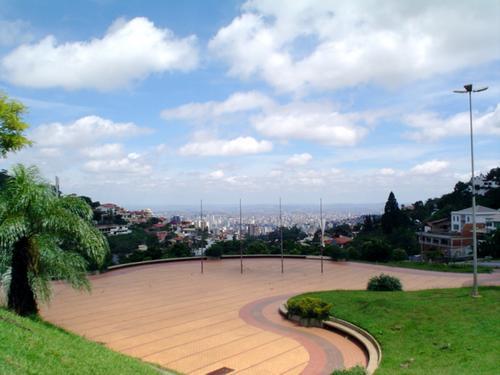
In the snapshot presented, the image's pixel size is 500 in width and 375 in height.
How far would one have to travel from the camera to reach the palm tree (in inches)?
378

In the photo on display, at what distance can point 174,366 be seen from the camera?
9273 millimetres

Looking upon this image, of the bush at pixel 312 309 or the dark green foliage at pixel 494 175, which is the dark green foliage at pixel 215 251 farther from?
the dark green foliage at pixel 494 175

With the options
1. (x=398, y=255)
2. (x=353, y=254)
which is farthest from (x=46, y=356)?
(x=398, y=255)

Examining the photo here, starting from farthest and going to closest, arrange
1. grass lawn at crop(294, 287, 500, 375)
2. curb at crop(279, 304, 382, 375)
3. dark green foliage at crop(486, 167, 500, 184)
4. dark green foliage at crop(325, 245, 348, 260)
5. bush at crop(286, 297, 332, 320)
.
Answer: dark green foliage at crop(486, 167, 500, 184) → dark green foliage at crop(325, 245, 348, 260) → bush at crop(286, 297, 332, 320) → curb at crop(279, 304, 382, 375) → grass lawn at crop(294, 287, 500, 375)

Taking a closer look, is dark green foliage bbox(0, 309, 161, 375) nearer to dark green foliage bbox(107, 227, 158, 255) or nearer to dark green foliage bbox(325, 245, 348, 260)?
dark green foliage bbox(325, 245, 348, 260)

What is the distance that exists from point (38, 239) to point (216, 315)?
246 inches

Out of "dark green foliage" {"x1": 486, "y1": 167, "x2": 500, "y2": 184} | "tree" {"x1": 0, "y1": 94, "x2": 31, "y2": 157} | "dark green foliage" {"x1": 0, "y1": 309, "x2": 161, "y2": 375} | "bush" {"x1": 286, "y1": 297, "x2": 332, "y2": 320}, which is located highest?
"dark green foliage" {"x1": 486, "y1": 167, "x2": 500, "y2": 184}

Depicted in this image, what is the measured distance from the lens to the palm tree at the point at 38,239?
378 inches

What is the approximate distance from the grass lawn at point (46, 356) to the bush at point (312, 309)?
5.81 metres

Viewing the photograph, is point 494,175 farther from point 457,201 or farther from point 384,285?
point 384,285

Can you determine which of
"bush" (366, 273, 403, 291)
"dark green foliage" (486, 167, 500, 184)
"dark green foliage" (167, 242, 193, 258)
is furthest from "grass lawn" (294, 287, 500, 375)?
"dark green foliage" (486, 167, 500, 184)

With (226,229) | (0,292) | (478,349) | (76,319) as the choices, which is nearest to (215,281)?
(76,319)

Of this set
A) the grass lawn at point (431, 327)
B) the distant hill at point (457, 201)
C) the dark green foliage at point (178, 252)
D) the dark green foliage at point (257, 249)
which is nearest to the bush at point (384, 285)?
the grass lawn at point (431, 327)

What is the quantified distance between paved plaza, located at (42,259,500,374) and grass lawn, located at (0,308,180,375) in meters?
2.23
